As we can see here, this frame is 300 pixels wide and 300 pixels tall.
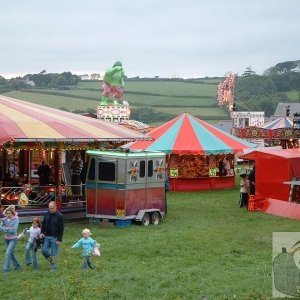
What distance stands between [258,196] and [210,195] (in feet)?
16.8

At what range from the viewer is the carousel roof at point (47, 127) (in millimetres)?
17703

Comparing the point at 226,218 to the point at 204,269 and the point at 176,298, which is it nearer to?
the point at 204,269

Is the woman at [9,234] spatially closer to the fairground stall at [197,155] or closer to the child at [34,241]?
the child at [34,241]

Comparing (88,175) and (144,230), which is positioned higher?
(88,175)

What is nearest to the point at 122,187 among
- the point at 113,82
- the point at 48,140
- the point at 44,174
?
the point at 48,140

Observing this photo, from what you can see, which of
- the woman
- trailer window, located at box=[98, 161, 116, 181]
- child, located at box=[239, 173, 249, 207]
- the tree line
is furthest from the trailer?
the tree line

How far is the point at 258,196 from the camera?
22.0 m

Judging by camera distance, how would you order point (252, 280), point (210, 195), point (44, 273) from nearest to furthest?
1. point (252, 280)
2. point (44, 273)
3. point (210, 195)

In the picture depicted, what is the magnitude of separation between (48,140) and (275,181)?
311 inches

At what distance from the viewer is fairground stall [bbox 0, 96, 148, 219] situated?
708 inches

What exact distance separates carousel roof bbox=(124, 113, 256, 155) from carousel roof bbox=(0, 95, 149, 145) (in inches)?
306

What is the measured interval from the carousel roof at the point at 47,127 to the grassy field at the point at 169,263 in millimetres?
2388

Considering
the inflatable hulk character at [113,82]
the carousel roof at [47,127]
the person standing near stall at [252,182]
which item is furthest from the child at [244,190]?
the inflatable hulk character at [113,82]

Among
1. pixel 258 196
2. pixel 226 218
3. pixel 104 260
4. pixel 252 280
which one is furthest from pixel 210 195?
pixel 252 280
